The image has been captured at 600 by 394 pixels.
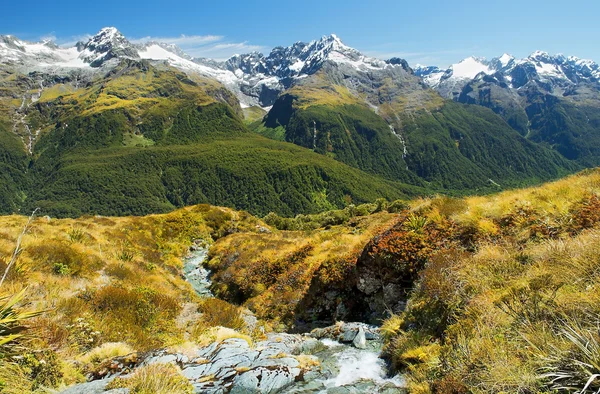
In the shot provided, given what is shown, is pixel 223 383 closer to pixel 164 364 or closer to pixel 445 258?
pixel 164 364

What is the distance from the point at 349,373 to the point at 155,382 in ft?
16.2

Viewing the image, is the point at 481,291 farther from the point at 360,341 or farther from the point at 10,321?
the point at 10,321

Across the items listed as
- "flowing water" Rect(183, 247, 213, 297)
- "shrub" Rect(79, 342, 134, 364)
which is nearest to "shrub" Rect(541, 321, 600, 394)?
"shrub" Rect(79, 342, 134, 364)

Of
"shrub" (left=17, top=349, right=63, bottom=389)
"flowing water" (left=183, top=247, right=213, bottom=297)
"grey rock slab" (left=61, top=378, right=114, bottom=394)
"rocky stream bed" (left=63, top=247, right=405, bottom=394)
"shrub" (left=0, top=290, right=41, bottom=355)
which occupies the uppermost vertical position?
"shrub" (left=0, top=290, right=41, bottom=355)

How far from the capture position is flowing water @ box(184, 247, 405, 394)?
7625 mm

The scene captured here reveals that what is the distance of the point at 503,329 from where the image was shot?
6.16 m

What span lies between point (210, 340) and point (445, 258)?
8.02m

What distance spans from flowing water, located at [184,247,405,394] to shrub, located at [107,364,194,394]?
2360 millimetres

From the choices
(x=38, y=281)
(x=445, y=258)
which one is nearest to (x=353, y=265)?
(x=445, y=258)

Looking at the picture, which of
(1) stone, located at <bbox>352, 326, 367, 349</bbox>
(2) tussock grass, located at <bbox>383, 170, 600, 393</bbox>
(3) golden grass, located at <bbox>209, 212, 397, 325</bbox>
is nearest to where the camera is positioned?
(2) tussock grass, located at <bbox>383, 170, 600, 393</bbox>

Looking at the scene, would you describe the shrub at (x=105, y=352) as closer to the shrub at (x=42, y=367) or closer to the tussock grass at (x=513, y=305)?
the shrub at (x=42, y=367)

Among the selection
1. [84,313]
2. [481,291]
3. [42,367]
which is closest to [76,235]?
[84,313]

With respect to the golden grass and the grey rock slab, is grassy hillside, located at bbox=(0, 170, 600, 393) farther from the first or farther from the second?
the grey rock slab

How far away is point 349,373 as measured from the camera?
341 inches
